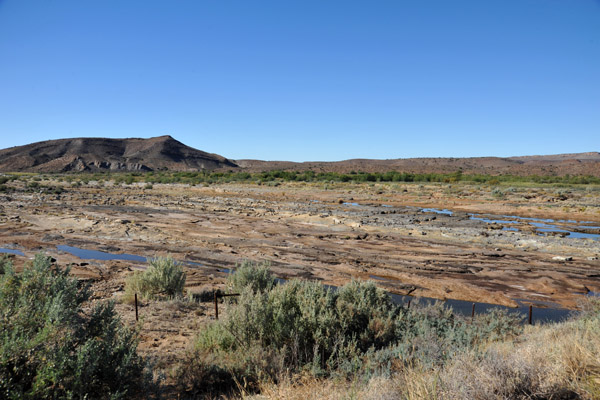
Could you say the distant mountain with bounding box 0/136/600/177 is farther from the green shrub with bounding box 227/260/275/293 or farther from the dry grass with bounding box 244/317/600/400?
the dry grass with bounding box 244/317/600/400

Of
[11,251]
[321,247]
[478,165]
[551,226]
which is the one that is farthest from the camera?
[478,165]

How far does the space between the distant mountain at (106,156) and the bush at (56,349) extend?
4830 inches

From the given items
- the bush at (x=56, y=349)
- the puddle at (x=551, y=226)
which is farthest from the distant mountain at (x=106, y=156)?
the bush at (x=56, y=349)

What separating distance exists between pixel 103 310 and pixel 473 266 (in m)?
14.4

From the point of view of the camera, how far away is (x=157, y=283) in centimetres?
1026

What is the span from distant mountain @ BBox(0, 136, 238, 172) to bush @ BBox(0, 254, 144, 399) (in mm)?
122677

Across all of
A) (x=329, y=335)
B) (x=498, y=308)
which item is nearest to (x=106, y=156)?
(x=498, y=308)

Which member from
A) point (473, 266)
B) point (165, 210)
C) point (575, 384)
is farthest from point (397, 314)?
point (165, 210)

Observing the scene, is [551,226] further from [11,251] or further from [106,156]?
[106,156]

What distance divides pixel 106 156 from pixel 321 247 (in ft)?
415

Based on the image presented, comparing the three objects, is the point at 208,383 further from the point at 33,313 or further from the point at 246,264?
the point at 246,264

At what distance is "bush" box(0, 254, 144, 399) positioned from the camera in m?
3.42

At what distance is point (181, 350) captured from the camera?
6.64 meters

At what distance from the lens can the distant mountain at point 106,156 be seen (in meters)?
113
